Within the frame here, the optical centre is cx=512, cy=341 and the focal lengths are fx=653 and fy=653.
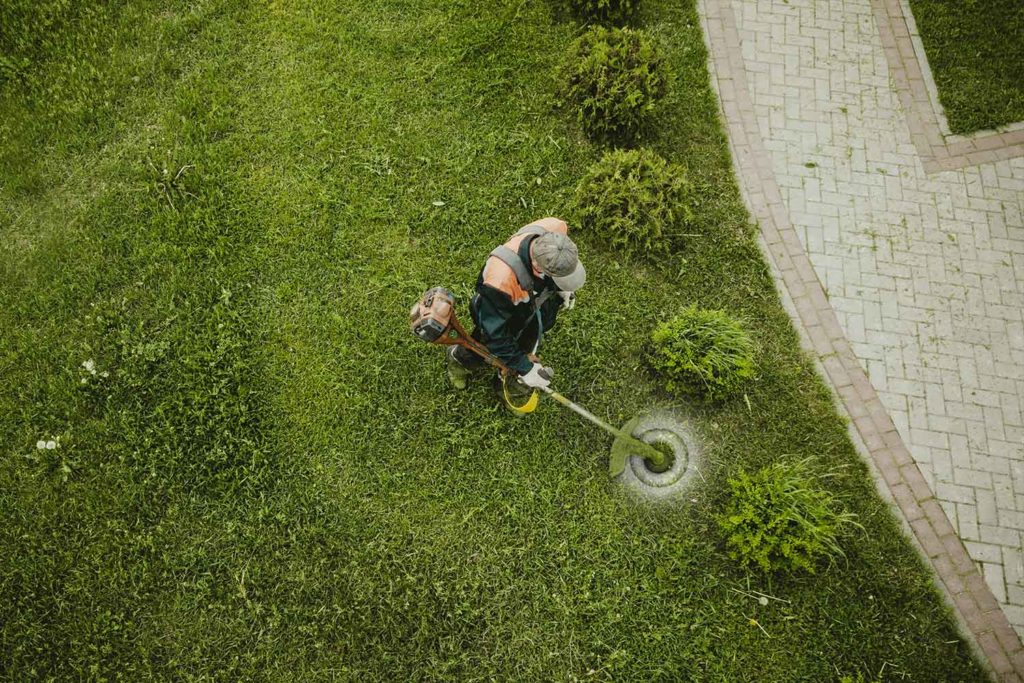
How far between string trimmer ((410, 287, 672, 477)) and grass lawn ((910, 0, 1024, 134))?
5.52m

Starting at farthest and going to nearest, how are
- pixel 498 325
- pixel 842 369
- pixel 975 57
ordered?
→ pixel 975 57
pixel 842 369
pixel 498 325

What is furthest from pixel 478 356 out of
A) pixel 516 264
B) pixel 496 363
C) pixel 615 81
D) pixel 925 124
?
pixel 925 124

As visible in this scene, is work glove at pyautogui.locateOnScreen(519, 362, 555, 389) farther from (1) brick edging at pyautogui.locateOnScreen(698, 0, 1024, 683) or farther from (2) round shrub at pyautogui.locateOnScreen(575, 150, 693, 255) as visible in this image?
(1) brick edging at pyautogui.locateOnScreen(698, 0, 1024, 683)

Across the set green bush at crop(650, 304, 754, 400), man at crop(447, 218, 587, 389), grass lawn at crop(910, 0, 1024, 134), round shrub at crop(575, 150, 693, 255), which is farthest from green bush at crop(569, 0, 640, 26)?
man at crop(447, 218, 587, 389)

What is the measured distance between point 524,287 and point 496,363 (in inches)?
33.8

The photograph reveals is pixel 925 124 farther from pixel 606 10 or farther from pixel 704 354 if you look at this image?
pixel 704 354

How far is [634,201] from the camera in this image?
21.1ft

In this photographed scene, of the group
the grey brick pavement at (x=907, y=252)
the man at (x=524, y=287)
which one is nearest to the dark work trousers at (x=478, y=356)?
the man at (x=524, y=287)

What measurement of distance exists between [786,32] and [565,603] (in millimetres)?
7206

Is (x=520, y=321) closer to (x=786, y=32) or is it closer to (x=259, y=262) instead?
(x=259, y=262)

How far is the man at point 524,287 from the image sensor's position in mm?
4469

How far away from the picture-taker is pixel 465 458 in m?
5.81

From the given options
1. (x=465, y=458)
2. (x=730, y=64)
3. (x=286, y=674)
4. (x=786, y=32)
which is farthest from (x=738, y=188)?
(x=286, y=674)

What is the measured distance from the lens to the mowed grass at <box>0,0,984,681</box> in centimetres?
520
